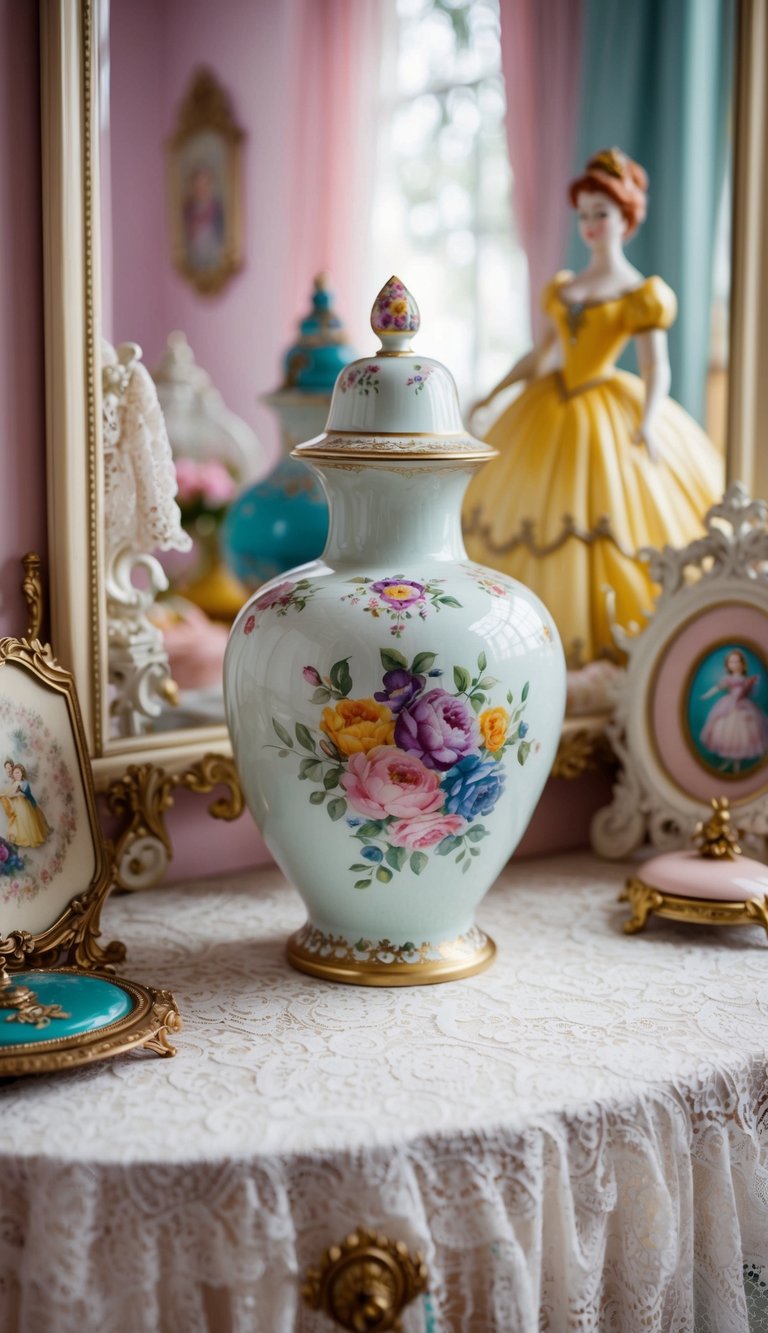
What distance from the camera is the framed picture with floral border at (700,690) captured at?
1.54m

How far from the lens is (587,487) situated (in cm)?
169

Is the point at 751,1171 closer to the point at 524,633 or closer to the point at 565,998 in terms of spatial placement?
the point at 565,998

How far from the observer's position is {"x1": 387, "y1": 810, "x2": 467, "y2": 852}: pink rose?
1.18 m

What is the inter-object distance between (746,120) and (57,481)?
0.99 meters

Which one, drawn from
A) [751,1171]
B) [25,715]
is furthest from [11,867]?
[751,1171]

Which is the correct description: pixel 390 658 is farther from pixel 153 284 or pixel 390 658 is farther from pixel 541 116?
pixel 153 284

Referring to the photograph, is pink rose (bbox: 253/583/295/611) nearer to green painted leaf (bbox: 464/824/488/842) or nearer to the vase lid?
the vase lid

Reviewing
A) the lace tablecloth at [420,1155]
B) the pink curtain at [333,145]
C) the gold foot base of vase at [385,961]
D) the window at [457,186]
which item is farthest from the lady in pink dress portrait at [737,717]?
the pink curtain at [333,145]

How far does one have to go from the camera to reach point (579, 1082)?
1.06m

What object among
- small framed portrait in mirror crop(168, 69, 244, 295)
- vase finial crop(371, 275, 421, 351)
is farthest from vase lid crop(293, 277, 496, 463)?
small framed portrait in mirror crop(168, 69, 244, 295)

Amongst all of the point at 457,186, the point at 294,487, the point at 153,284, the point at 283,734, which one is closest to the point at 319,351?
the point at 294,487

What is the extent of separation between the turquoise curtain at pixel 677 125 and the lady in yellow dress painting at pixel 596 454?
0.98 feet

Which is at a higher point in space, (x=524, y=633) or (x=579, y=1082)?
(x=524, y=633)

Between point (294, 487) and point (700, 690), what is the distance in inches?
22.3
